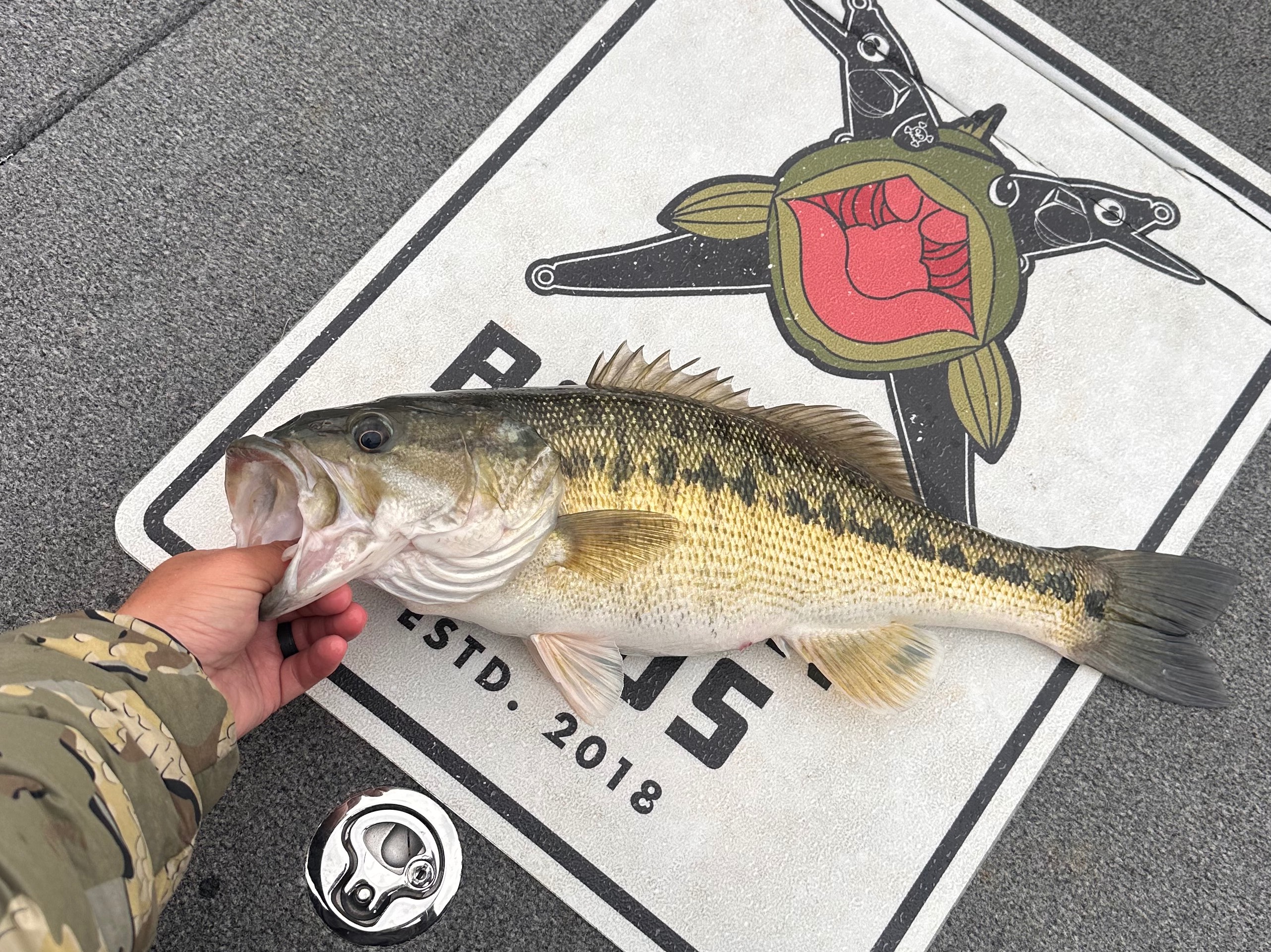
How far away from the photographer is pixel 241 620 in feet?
3.94

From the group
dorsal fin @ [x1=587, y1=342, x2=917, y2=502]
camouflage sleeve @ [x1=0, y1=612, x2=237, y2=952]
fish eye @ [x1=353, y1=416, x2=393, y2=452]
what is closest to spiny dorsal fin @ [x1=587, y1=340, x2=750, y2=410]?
dorsal fin @ [x1=587, y1=342, x2=917, y2=502]

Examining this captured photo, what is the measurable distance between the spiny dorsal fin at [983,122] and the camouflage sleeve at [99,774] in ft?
5.32

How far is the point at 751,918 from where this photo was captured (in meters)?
1.46

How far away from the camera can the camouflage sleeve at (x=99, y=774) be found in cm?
89

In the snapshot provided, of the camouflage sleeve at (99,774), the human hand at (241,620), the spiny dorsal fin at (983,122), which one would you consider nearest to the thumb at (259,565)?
the human hand at (241,620)

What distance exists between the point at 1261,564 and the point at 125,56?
230 centimetres

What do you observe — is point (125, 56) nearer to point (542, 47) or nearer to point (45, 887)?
point (542, 47)

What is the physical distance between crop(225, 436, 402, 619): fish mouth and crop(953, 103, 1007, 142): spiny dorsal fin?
135 centimetres

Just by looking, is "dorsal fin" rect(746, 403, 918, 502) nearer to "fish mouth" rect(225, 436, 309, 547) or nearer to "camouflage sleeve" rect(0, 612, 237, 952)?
"fish mouth" rect(225, 436, 309, 547)

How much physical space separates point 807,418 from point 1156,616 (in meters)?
0.66

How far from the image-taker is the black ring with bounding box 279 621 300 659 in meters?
1.40

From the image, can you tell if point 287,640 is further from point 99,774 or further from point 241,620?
point 99,774

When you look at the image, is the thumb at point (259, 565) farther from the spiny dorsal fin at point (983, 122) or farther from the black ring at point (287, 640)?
the spiny dorsal fin at point (983, 122)

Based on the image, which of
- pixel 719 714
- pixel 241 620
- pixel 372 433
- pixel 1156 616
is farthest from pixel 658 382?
pixel 1156 616
